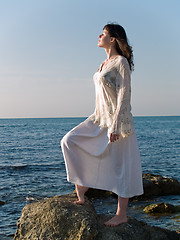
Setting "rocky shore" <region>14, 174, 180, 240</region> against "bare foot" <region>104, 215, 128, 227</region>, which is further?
"bare foot" <region>104, 215, 128, 227</region>

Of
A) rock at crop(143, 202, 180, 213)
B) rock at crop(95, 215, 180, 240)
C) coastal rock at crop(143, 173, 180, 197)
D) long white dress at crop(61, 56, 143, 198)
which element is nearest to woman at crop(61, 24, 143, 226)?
long white dress at crop(61, 56, 143, 198)

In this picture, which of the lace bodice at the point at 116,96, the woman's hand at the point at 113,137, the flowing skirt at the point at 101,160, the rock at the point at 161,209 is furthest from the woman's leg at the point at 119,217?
the rock at the point at 161,209

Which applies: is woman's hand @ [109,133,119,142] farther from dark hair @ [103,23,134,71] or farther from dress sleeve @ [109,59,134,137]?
dark hair @ [103,23,134,71]

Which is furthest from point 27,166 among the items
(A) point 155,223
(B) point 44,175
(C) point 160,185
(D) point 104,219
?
(D) point 104,219

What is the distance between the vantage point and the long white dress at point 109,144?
4.32 metres

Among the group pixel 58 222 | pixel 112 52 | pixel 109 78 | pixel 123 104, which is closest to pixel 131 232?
pixel 58 222

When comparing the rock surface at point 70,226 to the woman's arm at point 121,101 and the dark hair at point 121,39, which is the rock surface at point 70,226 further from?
the dark hair at point 121,39

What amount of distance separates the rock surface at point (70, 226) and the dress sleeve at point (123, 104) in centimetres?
130

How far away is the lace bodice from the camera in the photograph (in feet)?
14.1

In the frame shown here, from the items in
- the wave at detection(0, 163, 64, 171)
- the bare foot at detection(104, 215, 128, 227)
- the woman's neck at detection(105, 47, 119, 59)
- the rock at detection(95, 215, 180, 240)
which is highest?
the woman's neck at detection(105, 47, 119, 59)

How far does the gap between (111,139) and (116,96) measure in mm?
610

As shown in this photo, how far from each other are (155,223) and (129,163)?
364 centimetres

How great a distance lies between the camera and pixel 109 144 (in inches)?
175

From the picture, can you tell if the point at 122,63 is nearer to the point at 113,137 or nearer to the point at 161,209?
the point at 113,137
